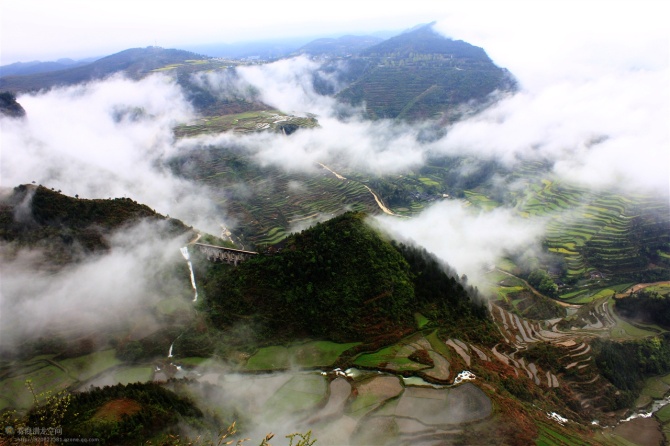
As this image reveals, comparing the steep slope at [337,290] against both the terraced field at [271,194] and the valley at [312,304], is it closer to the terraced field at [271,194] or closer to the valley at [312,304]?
the valley at [312,304]

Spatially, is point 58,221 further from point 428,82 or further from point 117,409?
point 428,82

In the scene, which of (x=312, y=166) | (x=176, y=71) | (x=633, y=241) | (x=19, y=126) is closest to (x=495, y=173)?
(x=633, y=241)

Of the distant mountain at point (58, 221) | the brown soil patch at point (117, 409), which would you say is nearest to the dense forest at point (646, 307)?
the brown soil patch at point (117, 409)

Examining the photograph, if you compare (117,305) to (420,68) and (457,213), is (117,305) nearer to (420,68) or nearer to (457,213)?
(457,213)

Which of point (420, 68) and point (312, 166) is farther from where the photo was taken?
point (420, 68)

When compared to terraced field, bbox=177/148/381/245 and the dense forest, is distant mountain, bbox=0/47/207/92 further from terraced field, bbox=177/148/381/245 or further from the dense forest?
the dense forest

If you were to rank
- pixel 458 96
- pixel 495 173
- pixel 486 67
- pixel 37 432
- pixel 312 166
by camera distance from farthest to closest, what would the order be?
pixel 486 67 < pixel 458 96 < pixel 495 173 < pixel 312 166 < pixel 37 432

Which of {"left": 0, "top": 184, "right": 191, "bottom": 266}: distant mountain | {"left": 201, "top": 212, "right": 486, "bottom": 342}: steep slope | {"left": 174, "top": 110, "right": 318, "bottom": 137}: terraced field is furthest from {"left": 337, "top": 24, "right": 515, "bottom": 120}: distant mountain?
{"left": 0, "top": 184, "right": 191, "bottom": 266}: distant mountain
